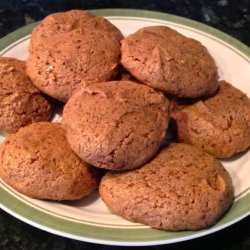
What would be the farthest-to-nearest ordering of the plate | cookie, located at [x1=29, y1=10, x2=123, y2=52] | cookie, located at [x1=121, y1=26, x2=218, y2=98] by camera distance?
cookie, located at [x1=29, y1=10, x2=123, y2=52], cookie, located at [x1=121, y1=26, x2=218, y2=98], the plate

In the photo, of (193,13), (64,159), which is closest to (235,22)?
(193,13)

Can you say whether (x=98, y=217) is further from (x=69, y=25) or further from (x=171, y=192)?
(x=69, y=25)

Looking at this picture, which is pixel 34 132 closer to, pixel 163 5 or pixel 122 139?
pixel 122 139

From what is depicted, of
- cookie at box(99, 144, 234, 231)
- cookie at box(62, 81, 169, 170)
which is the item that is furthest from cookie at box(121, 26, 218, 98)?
cookie at box(99, 144, 234, 231)

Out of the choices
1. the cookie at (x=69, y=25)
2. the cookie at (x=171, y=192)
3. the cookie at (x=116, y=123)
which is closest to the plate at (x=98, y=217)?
the cookie at (x=171, y=192)

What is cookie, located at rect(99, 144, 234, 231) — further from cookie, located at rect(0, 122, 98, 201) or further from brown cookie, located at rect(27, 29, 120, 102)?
brown cookie, located at rect(27, 29, 120, 102)

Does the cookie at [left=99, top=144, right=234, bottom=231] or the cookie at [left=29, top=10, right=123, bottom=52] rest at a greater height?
the cookie at [left=29, top=10, right=123, bottom=52]

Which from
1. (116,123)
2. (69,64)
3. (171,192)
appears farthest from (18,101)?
(171,192)
